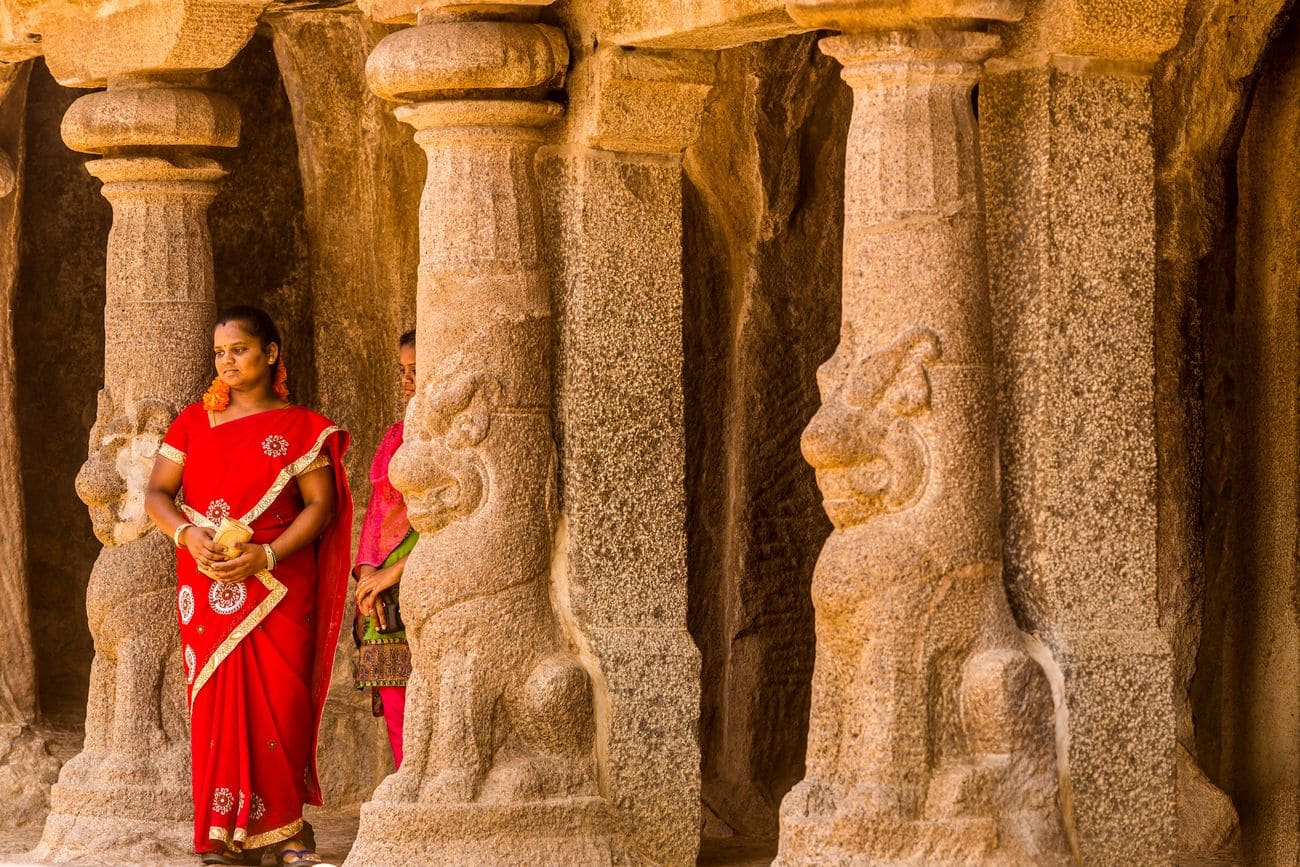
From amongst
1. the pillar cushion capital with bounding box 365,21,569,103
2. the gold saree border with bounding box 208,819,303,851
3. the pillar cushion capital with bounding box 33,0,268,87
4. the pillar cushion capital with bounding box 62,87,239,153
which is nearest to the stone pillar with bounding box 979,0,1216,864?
the pillar cushion capital with bounding box 365,21,569,103

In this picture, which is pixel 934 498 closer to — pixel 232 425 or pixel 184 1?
pixel 232 425

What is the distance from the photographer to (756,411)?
27.6 ft

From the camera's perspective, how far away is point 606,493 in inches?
273

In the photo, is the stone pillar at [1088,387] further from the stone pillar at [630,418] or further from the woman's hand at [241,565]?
the woman's hand at [241,565]

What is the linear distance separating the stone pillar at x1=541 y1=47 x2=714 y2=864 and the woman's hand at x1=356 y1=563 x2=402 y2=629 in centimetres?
69

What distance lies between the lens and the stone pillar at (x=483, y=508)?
21.9ft

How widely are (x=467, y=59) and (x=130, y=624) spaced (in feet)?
7.56

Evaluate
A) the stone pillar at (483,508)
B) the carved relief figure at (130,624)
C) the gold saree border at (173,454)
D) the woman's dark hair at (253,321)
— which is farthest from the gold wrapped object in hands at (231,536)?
the stone pillar at (483,508)

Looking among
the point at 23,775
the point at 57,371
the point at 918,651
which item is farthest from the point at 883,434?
the point at 57,371

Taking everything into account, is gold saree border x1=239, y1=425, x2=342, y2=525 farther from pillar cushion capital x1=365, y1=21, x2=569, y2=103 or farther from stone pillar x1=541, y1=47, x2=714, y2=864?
pillar cushion capital x1=365, y1=21, x2=569, y2=103

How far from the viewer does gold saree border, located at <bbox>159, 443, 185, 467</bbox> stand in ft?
25.0

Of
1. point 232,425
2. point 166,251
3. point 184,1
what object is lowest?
point 232,425

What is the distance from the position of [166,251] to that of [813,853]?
3.36 m

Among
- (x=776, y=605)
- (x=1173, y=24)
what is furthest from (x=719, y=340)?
(x=1173, y=24)
